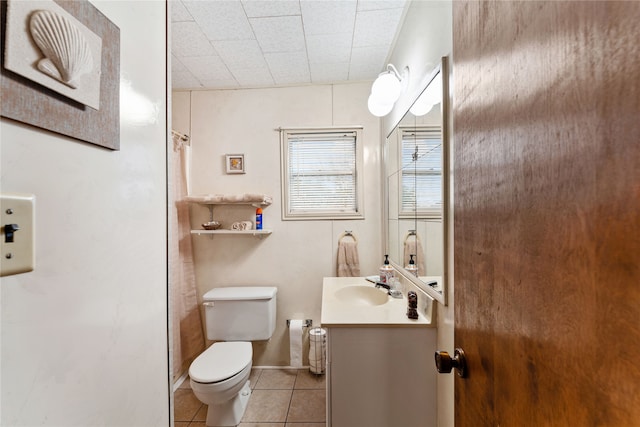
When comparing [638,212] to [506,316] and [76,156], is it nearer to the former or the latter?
[506,316]

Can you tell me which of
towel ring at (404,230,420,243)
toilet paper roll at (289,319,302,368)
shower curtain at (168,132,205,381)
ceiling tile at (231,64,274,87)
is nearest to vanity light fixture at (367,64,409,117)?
towel ring at (404,230,420,243)

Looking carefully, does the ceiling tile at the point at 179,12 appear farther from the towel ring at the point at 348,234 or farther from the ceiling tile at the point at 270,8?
the towel ring at the point at 348,234

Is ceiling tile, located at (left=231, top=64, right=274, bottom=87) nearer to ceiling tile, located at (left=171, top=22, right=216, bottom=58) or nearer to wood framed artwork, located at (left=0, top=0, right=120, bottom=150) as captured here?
ceiling tile, located at (left=171, top=22, right=216, bottom=58)

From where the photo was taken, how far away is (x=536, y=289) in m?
0.38

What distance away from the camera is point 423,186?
1.33 m

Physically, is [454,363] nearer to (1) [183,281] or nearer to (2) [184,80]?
(1) [183,281]

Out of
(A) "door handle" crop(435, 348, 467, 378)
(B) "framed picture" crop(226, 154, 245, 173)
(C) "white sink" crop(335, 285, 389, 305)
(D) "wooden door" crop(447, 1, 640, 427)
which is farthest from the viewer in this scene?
(B) "framed picture" crop(226, 154, 245, 173)

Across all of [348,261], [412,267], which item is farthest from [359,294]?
[412,267]

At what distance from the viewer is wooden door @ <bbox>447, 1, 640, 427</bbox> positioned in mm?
269

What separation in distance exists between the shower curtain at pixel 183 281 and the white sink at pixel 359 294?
1267 millimetres

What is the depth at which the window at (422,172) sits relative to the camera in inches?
46.1

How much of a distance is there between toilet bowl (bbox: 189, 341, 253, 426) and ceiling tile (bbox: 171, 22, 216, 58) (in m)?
2.04

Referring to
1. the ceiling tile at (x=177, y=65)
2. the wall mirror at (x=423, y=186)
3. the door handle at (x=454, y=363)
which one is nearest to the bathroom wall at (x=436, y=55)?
the wall mirror at (x=423, y=186)

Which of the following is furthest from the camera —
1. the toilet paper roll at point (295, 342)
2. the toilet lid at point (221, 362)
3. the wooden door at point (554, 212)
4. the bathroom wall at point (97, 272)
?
the toilet paper roll at point (295, 342)
